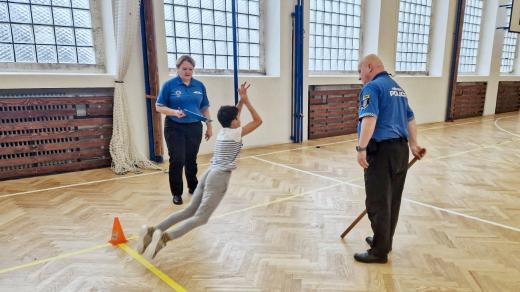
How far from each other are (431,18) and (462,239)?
9545mm

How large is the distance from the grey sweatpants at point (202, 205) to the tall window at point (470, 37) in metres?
12.5

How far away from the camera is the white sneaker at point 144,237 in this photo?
104 inches

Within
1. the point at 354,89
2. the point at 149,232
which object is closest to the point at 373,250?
the point at 149,232

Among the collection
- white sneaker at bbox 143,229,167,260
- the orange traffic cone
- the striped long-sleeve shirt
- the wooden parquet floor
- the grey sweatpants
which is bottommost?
the wooden parquet floor

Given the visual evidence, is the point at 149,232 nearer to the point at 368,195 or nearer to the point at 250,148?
the point at 368,195

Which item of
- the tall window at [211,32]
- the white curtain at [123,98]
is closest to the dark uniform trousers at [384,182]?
the white curtain at [123,98]

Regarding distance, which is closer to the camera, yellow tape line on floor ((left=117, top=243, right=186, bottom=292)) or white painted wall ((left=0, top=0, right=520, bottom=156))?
yellow tape line on floor ((left=117, top=243, right=186, bottom=292))

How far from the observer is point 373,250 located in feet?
8.84

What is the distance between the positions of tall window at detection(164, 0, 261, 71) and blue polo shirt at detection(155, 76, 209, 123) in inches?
105

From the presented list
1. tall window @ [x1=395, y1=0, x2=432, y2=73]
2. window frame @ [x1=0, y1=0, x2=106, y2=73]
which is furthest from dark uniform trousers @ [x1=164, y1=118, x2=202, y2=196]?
tall window @ [x1=395, y1=0, x2=432, y2=73]

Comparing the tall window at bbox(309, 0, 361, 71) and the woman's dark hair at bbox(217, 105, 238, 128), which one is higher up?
the tall window at bbox(309, 0, 361, 71)

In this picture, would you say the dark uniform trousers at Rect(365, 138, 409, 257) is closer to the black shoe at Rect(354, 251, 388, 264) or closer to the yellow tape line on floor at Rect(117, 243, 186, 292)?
the black shoe at Rect(354, 251, 388, 264)

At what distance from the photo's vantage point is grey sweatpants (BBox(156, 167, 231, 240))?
2.54 meters

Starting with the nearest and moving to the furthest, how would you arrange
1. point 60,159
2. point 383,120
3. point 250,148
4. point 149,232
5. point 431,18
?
point 383,120 < point 149,232 < point 60,159 < point 250,148 < point 431,18
